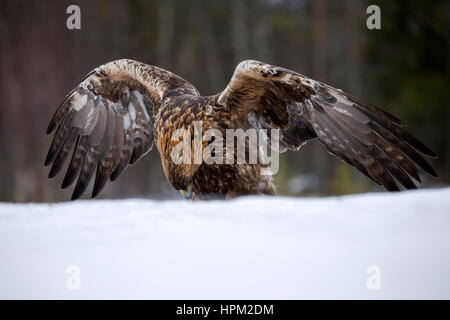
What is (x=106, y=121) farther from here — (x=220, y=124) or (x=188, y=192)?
(x=220, y=124)

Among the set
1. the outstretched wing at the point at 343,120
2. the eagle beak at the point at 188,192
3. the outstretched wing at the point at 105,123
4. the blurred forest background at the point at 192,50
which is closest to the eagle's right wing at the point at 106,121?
the outstretched wing at the point at 105,123

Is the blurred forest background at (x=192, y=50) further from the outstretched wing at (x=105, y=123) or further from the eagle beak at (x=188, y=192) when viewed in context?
the eagle beak at (x=188, y=192)

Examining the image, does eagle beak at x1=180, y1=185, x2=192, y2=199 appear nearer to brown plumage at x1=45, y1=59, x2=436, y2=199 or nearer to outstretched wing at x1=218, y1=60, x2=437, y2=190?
brown plumage at x1=45, y1=59, x2=436, y2=199

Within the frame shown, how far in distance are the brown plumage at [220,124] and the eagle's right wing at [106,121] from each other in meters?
0.01

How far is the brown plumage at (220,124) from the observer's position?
11.1 feet

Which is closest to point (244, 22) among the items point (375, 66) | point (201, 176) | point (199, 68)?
point (199, 68)

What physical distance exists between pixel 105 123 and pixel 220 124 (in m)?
1.72

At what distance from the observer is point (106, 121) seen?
488cm

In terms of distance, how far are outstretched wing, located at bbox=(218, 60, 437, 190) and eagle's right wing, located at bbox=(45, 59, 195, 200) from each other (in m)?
1.24

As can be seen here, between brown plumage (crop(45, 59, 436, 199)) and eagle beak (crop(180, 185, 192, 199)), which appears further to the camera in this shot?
eagle beak (crop(180, 185, 192, 199))

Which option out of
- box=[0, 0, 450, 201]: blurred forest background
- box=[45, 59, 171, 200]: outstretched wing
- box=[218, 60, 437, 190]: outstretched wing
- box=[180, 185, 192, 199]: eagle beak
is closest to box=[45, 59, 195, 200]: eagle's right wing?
box=[45, 59, 171, 200]: outstretched wing

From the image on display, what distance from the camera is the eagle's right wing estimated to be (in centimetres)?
460

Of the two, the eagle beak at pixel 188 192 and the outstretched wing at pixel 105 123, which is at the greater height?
the outstretched wing at pixel 105 123

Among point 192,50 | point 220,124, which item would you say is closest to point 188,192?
point 220,124
